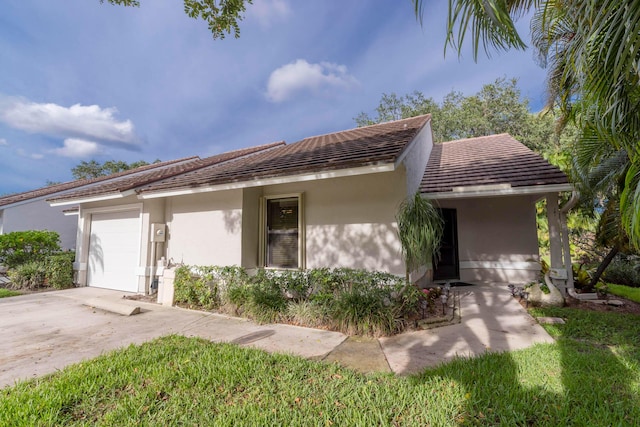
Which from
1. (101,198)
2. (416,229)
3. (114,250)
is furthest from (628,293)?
(101,198)

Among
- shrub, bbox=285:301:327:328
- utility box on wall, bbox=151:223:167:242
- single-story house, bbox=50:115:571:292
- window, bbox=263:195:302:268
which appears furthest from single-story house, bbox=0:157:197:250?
shrub, bbox=285:301:327:328

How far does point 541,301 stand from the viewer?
6.42 metres

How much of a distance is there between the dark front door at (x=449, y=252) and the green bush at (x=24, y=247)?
14793mm

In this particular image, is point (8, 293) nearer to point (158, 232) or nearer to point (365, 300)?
point (158, 232)

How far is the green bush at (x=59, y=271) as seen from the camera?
10.0 m

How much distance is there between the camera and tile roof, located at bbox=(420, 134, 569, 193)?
680 centimetres

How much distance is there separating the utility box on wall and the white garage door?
104 centimetres

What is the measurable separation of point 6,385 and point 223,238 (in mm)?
4707

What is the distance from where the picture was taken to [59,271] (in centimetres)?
1008

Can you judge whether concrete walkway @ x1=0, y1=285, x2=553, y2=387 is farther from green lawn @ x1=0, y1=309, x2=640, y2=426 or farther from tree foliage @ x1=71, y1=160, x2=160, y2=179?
tree foliage @ x1=71, y1=160, x2=160, y2=179

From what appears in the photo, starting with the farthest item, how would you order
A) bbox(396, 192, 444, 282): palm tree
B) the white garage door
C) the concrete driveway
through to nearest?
the white garage door < bbox(396, 192, 444, 282): palm tree < the concrete driveway

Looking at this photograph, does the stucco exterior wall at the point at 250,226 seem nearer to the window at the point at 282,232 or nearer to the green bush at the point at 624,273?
the window at the point at 282,232

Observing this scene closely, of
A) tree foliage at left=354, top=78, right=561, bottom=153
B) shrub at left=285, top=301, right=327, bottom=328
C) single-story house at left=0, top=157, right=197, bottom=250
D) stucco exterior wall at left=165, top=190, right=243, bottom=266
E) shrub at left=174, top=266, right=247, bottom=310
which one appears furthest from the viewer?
tree foliage at left=354, top=78, right=561, bottom=153

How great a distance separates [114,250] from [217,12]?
27.2 feet
